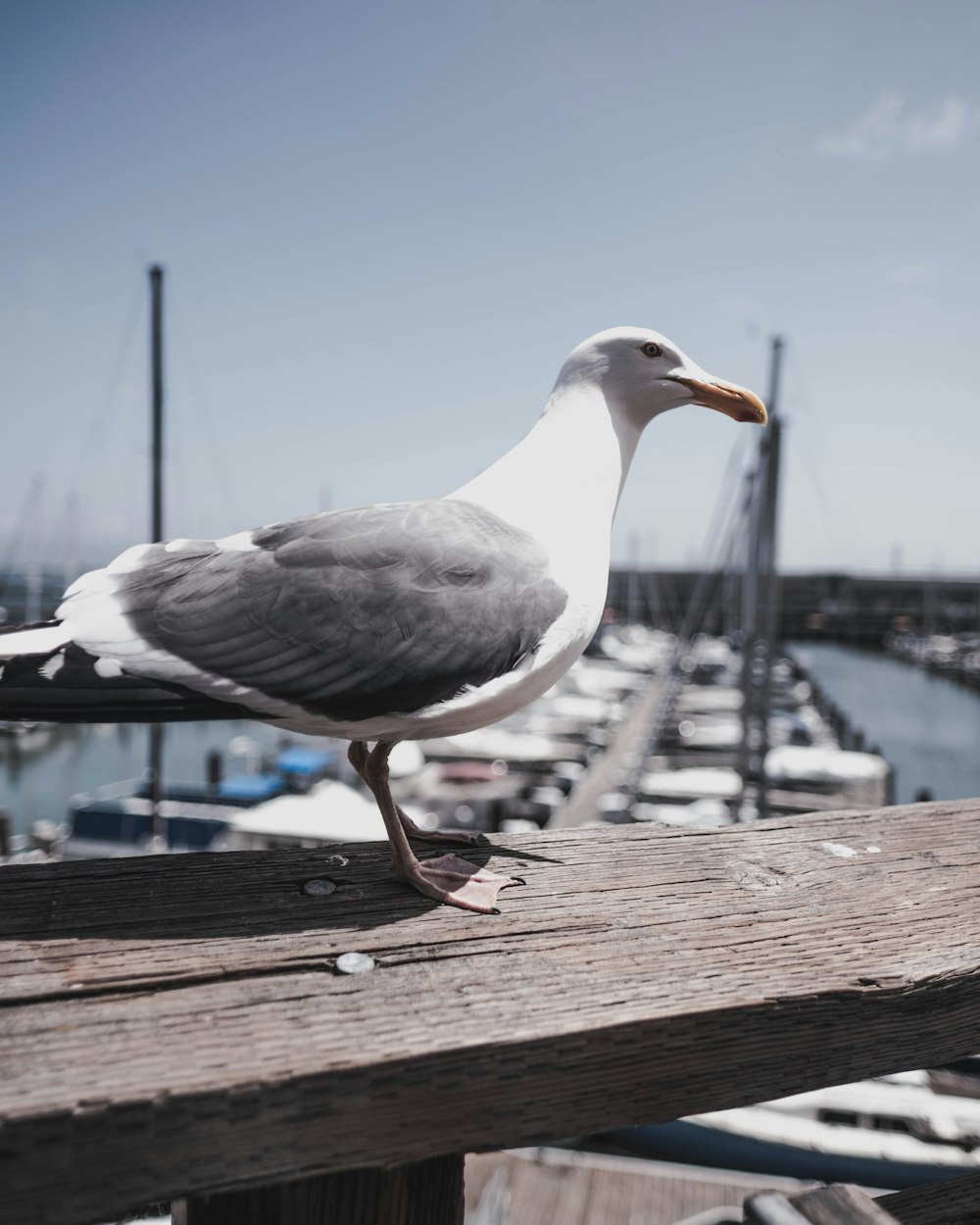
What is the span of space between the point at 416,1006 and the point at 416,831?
0.94 meters

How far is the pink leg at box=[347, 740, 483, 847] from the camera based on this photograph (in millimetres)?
→ 1720

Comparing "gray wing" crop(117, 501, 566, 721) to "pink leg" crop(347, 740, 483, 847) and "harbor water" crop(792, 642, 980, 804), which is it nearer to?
"pink leg" crop(347, 740, 483, 847)

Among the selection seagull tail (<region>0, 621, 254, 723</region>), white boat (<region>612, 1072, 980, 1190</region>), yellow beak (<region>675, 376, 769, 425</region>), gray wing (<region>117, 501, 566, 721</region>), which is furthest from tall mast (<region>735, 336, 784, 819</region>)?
seagull tail (<region>0, 621, 254, 723</region>)

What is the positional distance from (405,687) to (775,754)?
61.0ft

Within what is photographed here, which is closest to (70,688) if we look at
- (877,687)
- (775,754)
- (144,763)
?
(775,754)

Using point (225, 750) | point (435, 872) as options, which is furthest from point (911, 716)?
point (435, 872)

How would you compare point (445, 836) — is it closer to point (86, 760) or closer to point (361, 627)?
point (361, 627)

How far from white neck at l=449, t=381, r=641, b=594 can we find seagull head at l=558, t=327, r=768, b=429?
0.09ft

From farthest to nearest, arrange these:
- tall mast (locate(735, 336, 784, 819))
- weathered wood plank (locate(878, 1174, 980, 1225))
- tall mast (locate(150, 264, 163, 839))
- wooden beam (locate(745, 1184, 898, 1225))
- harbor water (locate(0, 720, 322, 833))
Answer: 1. harbor water (locate(0, 720, 322, 833))
2. tall mast (locate(735, 336, 784, 819))
3. tall mast (locate(150, 264, 163, 839))
4. weathered wood plank (locate(878, 1174, 980, 1225))
5. wooden beam (locate(745, 1184, 898, 1225))

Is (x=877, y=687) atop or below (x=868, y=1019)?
below

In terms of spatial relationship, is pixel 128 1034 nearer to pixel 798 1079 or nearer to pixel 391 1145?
pixel 391 1145

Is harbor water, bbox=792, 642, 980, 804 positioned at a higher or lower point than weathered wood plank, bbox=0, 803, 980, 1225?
lower

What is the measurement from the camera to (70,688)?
1.26 m

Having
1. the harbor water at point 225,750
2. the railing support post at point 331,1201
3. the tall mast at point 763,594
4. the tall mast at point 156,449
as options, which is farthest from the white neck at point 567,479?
the harbor water at point 225,750
